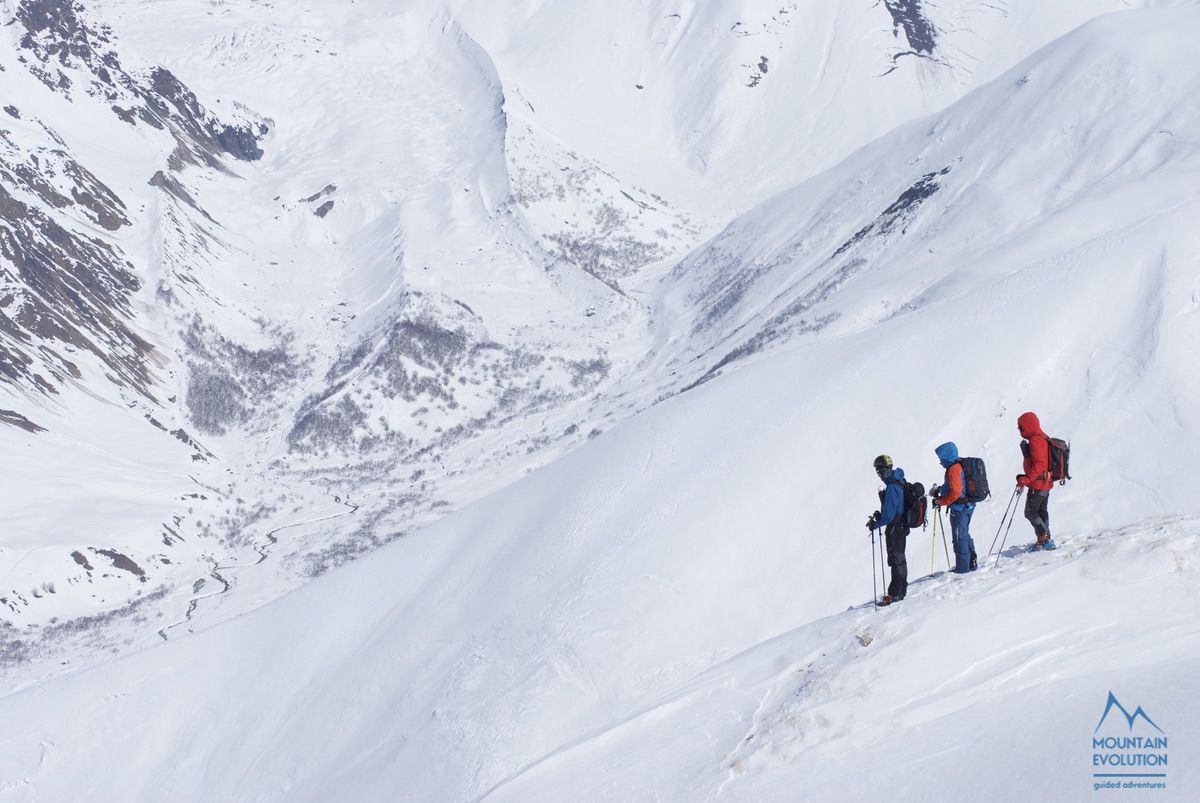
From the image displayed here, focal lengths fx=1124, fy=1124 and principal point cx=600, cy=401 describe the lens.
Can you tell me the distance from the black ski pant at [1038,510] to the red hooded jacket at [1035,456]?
303mm

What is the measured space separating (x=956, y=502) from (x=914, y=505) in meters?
0.67

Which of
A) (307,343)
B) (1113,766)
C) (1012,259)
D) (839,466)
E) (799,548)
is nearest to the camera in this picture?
(1113,766)

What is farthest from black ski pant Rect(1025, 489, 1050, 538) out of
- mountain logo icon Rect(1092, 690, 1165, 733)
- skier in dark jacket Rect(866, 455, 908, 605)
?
mountain logo icon Rect(1092, 690, 1165, 733)

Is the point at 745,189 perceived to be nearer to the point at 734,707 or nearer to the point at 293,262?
the point at 293,262

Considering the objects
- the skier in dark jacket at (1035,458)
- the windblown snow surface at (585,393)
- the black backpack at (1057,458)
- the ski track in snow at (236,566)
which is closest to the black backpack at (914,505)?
the windblown snow surface at (585,393)

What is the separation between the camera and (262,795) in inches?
916

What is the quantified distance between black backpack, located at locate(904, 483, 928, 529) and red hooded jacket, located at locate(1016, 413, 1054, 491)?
1.32 meters

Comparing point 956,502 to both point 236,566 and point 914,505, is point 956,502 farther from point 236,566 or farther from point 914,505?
point 236,566

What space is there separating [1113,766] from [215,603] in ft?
155

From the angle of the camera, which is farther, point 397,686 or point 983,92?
point 983,92

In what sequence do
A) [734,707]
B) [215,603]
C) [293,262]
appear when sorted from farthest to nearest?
[293,262] < [215,603] < [734,707]

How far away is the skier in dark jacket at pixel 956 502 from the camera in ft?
47.7

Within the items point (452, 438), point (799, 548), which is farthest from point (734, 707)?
point (452, 438)

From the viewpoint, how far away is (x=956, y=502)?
1477 cm
